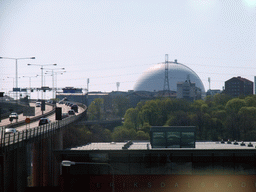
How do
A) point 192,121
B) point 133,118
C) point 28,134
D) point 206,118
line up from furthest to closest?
point 133,118 < point 206,118 < point 192,121 < point 28,134

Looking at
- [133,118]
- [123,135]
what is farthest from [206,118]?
[133,118]

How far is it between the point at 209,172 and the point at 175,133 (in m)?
6.90

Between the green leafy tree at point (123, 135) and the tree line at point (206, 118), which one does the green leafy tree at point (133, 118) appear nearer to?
the tree line at point (206, 118)

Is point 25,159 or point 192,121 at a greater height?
point 192,121

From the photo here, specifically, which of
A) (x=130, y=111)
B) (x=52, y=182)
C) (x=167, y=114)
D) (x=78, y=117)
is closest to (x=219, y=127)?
(x=167, y=114)

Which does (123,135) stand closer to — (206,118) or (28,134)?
(206,118)

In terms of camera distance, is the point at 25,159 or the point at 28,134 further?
the point at 28,134

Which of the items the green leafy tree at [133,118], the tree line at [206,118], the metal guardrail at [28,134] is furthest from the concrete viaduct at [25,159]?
the green leafy tree at [133,118]

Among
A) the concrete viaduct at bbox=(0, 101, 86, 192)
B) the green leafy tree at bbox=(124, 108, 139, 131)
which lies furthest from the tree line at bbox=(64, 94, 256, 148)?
the concrete viaduct at bbox=(0, 101, 86, 192)

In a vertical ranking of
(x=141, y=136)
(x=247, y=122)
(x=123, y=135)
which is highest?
(x=247, y=122)

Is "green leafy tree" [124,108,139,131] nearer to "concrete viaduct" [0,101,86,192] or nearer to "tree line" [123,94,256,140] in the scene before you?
"tree line" [123,94,256,140]

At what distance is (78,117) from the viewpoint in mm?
99375

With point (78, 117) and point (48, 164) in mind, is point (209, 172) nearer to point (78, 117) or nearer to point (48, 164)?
point (48, 164)

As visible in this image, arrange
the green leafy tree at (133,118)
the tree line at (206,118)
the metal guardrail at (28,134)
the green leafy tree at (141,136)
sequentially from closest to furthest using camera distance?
the metal guardrail at (28,134) → the green leafy tree at (141,136) → the tree line at (206,118) → the green leafy tree at (133,118)
